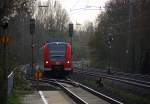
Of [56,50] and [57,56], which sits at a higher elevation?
[56,50]

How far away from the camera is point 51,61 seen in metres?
51.1

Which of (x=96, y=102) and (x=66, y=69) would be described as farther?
(x=66, y=69)

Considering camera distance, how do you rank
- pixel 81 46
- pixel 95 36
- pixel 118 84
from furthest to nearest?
pixel 81 46 < pixel 95 36 < pixel 118 84

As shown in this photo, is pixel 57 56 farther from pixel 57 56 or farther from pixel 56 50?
pixel 56 50

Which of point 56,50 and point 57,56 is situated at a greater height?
point 56,50

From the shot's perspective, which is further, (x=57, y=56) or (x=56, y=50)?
(x=57, y=56)

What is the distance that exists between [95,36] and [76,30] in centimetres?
6021

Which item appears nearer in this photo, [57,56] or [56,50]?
[56,50]

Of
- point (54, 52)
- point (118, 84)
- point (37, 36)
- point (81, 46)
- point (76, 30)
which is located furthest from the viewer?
point (76, 30)

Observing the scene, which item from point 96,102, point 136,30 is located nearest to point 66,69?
point 136,30

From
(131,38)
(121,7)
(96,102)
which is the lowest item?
(96,102)

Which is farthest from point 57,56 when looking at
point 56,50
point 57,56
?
point 56,50

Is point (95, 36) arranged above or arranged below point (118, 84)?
above

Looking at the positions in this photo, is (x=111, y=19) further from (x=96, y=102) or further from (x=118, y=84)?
(x=96, y=102)
